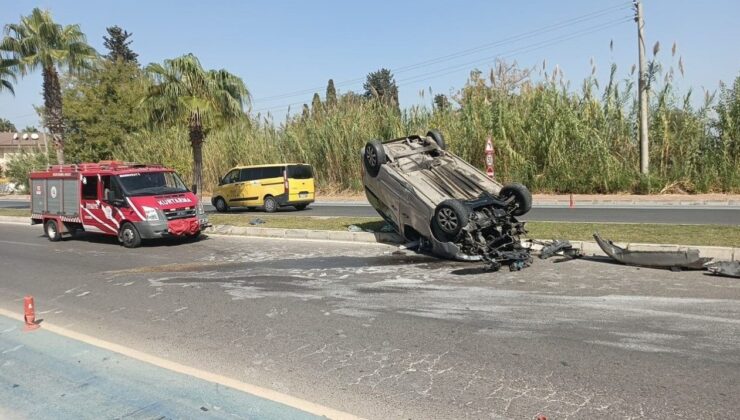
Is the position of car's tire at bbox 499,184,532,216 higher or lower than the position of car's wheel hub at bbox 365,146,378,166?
lower

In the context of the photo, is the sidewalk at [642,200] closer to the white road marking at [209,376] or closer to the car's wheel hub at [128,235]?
the car's wheel hub at [128,235]

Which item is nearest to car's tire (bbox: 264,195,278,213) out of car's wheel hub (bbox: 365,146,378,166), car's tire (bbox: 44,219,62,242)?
car's tire (bbox: 44,219,62,242)

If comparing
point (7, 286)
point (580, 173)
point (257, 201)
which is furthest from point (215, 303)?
point (580, 173)

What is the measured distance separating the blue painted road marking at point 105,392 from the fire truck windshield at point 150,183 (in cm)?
845

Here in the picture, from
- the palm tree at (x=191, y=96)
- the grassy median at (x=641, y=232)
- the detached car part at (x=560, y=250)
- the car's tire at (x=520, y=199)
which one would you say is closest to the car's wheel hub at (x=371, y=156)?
the grassy median at (x=641, y=232)

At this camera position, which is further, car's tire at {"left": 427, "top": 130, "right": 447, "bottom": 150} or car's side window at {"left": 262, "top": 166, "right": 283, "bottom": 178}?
car's side window at {"left": 262, "top": 166, "right": 283, "bottom": 178}

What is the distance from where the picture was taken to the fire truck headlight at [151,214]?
12781mm

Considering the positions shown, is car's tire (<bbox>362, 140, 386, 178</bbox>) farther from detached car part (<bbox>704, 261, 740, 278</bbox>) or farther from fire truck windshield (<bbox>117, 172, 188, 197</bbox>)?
detached car part (<bbox>704, 261, 740, 278</bbox>)

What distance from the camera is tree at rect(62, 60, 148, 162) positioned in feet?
131

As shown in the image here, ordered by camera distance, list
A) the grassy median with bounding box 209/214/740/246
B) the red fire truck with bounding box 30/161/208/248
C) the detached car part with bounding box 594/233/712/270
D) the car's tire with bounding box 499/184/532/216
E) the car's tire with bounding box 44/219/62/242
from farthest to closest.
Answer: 1. the car's tire with bounding box 44/219/62/242
2. the red fire truck with bounding box 30/161/208/248
3. the car's tire with bounding box 499/184/532/216
4. the grassy median with bounding box 209/214/740/246
5. the detached car part with bounding box 594/233/712/270

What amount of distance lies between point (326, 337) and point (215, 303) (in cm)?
227

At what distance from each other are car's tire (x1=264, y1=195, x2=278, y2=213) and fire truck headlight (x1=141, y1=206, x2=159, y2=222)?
950cm

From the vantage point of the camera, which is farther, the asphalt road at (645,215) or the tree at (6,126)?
the tree at (6,126)

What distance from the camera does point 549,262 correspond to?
29.4ft
